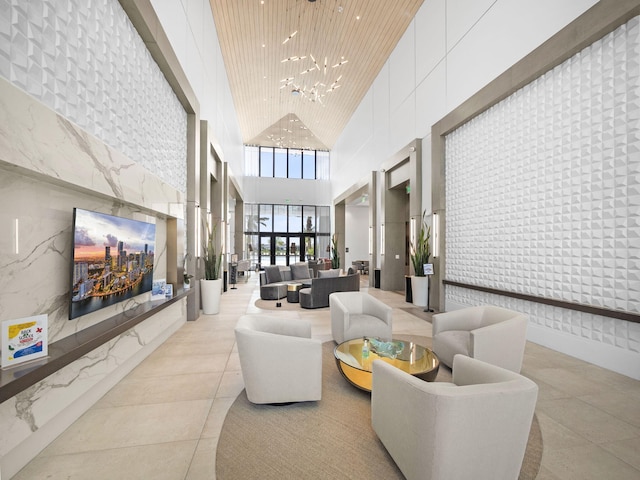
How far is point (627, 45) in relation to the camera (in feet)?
10.6

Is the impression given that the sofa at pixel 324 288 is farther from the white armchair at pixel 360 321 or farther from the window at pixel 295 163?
the window at pixel 295 163

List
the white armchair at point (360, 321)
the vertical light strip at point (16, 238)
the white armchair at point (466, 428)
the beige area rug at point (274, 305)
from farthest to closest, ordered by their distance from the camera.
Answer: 1. the beige area rug at point (274, 305)
2. the white armchair at point (360, 321)
3. the vertical light strip at point (16, 238)
4. the white armchair at point (466, 428)

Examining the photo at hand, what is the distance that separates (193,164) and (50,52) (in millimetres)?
3529

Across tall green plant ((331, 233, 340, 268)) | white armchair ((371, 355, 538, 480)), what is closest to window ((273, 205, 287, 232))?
tall green plant ((331, 233, 340, 268))

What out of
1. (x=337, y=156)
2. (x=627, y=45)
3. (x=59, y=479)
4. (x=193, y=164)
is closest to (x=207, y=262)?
(x=193, y=164)

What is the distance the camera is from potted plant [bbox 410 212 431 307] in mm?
6875

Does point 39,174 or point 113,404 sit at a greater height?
point 39,174

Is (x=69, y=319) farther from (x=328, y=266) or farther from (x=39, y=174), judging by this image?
(x=328, y=266)

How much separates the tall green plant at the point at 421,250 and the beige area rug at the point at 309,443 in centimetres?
460

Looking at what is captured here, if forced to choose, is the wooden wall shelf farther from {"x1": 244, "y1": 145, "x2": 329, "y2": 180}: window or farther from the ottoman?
{"x1": 244, "y1": 145, "x2": 329, "y2": 180}: window

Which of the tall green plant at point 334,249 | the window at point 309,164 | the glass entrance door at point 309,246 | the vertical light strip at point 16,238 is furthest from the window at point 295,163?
the vertical light strip at point 16,238

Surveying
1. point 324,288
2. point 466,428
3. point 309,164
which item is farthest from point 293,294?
point 309,164

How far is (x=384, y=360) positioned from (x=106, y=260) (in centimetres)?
289

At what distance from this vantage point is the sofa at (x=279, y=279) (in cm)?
774
